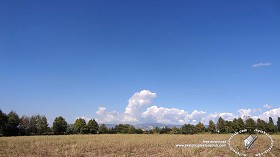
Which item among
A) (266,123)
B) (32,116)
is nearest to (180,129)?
(266,123)

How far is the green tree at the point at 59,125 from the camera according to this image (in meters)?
92.6

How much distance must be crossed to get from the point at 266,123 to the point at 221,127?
15237 millimetres

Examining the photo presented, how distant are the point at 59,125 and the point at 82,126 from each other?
33.8 feet

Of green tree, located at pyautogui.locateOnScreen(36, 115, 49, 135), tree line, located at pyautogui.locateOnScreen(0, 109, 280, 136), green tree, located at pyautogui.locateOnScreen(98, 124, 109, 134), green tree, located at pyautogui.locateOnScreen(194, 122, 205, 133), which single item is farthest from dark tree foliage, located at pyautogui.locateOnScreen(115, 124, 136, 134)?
green tree, located at pyautogui.locateOnScreen(36, 115, 49, 135)

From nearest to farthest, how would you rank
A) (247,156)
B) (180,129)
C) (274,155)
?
(247,156), (274,155), (180,129)

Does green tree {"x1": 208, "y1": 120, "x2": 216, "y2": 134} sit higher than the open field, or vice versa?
green tree {"x1": 208, "y1": 120, "x2": 216, "y2": 134}

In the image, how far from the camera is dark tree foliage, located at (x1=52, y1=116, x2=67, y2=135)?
303 ft

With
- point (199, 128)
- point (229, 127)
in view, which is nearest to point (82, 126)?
point (199, 128)

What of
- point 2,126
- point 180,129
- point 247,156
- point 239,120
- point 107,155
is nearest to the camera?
point 247,156

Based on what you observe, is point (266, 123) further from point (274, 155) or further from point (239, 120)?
point (274, 155)

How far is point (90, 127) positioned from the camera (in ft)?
335

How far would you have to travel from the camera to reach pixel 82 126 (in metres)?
101

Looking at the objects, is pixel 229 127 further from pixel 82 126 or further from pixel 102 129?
pixel 82 126

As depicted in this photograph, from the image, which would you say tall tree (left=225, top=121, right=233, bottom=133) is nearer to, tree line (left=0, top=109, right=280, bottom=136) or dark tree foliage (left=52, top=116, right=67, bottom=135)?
tree line (left=0, top=109, right=280, bottom=136)
